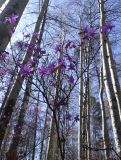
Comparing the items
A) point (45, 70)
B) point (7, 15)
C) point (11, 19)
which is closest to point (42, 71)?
point (45, 70)

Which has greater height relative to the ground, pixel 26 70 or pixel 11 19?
pixel 11 19

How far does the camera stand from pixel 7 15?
10.4 feet

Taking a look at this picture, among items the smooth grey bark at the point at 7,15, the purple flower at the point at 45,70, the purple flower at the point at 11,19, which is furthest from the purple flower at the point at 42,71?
the purple flower at the point at 11,19

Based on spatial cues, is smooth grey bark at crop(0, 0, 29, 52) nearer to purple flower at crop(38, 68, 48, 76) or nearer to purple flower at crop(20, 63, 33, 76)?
purple flower at crop(20, 63, 33, 76)

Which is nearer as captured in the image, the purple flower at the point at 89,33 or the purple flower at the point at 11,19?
the purple flower at the point at 11,19

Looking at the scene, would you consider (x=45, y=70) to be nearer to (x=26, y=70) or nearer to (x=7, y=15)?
(x=26, y=70)

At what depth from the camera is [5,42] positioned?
3.02m

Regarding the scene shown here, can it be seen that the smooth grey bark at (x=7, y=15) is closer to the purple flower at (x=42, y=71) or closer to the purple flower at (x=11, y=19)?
the purple flower at (x=11, y=19)

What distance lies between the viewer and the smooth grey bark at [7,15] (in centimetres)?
299

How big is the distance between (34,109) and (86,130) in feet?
16.1

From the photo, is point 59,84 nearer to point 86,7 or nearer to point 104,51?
point 104,51

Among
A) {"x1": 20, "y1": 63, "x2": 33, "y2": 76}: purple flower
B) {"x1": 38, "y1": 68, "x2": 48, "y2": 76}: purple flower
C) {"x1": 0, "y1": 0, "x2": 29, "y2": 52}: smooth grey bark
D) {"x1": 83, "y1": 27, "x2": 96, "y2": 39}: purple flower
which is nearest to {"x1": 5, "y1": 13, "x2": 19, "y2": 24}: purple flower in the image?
{"x1": 0, "y1": 0, "x2": 29, "y2": 52}: smooth grey bark

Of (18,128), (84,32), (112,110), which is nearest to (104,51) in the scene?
(112,110)

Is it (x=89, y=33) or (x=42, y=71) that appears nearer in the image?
(x=42, y=71)
